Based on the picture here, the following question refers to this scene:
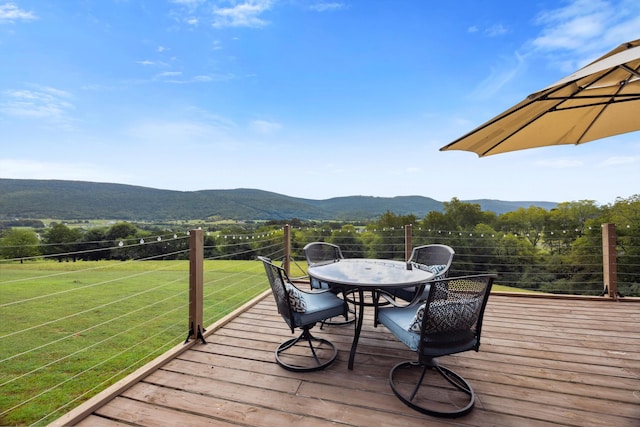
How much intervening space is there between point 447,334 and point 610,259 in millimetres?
3509

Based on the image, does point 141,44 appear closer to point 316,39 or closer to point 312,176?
point 316,39

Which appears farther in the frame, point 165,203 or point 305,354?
point 165,203

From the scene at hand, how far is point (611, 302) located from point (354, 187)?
1588 cm

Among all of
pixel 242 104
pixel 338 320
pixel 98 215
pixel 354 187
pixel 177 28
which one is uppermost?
pixel 177 28

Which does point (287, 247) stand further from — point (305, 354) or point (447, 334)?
point (447, 334)

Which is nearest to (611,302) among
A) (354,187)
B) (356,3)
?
(356,3)

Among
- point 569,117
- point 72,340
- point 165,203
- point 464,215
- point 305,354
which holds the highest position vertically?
point 569,117

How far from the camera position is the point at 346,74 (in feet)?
29.3

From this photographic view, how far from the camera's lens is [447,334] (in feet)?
5.64

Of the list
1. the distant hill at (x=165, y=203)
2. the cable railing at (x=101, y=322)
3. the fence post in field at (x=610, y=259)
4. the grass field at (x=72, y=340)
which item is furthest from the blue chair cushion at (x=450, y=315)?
the distant hill at (x=165, y=203)

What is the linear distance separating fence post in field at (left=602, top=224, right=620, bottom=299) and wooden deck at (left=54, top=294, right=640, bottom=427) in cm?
93

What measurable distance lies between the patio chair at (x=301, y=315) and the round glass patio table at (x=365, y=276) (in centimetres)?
19

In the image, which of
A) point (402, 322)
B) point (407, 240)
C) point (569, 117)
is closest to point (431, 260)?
point (407, 240)

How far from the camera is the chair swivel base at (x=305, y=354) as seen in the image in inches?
86.0
